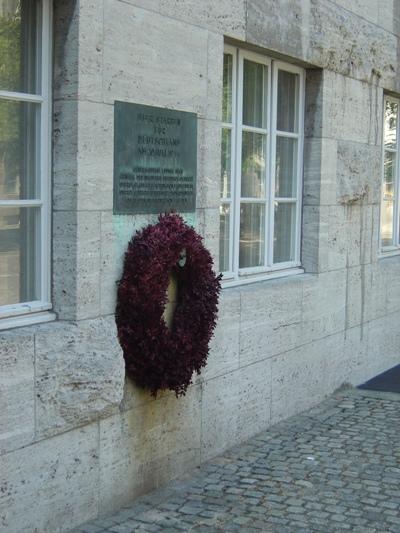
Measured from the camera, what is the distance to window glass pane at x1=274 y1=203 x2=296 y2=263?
775cm

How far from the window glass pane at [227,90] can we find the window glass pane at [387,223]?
3618 mm

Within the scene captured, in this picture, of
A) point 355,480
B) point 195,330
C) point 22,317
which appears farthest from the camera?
point 355,480

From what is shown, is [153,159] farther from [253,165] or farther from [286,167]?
[286,167]

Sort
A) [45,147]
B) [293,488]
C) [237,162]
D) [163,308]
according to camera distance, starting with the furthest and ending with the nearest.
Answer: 1. [237,162]
2. [293,488]
3. [163,308]
4. [45,147]

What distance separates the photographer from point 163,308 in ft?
17.7

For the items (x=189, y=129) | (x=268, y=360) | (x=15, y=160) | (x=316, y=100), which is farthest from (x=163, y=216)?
(x=316, y=100)

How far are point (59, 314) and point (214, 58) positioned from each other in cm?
216

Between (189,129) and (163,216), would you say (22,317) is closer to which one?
(163,216)

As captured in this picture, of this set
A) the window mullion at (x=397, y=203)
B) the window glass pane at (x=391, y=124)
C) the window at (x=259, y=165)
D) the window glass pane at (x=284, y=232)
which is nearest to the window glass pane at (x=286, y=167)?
the window at (x=259, y=165)

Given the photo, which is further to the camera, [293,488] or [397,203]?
[397,203]

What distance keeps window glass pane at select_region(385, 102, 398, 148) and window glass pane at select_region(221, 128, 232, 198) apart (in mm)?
3637

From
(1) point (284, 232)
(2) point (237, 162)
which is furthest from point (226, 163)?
(1) point (284, 232)

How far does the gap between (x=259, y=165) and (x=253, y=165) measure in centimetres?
11

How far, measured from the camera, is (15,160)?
4875 millimetres
